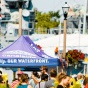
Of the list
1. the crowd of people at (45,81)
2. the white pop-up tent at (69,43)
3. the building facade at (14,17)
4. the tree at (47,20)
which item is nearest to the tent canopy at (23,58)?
the crowd of people at (45,81)

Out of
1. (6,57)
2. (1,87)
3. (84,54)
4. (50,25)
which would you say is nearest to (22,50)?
(6,57)

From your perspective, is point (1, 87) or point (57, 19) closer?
point (1, 87)

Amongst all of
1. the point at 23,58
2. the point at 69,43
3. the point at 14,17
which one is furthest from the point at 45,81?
the point at 14,17

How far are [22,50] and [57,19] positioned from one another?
81381 mm

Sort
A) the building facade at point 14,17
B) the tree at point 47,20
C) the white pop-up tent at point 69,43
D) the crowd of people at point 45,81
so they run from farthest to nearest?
the tree at point 47,20
the building facade at point 14,17
the white pop-up tent at point 69,43
the crowd of people at point 45,81

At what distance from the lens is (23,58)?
58.2 feet

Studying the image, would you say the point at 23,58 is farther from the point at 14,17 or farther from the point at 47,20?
the point at 47,20

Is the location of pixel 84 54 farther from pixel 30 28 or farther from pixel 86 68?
pixel 30 28

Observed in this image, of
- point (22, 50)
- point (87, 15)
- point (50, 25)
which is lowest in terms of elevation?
point (50, 25)

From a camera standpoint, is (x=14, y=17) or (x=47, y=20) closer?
(x=14, y=17)

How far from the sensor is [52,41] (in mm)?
30047

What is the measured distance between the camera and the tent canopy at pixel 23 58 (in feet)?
57.8

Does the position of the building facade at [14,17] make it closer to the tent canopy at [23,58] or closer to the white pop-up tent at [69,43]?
the white pop-up tent at [69,43]

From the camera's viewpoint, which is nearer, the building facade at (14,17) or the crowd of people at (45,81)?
the crowd of people at (45,81)
